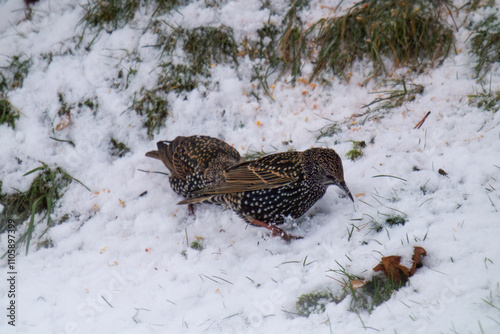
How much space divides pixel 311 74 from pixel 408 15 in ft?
3.77

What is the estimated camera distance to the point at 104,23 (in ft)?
18.2

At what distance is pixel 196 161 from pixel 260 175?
76 centimetres

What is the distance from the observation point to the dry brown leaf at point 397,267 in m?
2.91

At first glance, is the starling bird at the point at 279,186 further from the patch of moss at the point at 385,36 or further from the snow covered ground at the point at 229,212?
the patch of moss at the point at 385,36

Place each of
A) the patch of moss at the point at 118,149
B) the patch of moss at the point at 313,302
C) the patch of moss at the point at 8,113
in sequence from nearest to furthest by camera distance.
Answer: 1. the patch of moss at the point at 313,302
2. the patch of moss at the point at 118,149
3. the patch of moss at the point at 8,113

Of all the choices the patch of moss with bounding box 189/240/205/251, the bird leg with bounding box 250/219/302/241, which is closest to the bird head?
the bird leg with bounding box 250/219/302/241

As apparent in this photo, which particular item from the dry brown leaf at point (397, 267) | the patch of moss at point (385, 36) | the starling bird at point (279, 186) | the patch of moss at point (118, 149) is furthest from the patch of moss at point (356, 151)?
the patch of moss at point (118, 149)

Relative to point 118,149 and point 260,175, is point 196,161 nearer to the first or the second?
point 260,175

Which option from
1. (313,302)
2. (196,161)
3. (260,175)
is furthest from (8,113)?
(313,302)

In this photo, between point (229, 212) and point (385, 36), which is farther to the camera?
point (385, 36)

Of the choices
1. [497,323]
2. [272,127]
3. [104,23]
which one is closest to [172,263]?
[272,127]

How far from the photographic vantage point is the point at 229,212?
14.1ft

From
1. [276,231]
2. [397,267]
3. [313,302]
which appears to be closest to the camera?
[397,267]

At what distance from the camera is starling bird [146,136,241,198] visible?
430 centimetres
